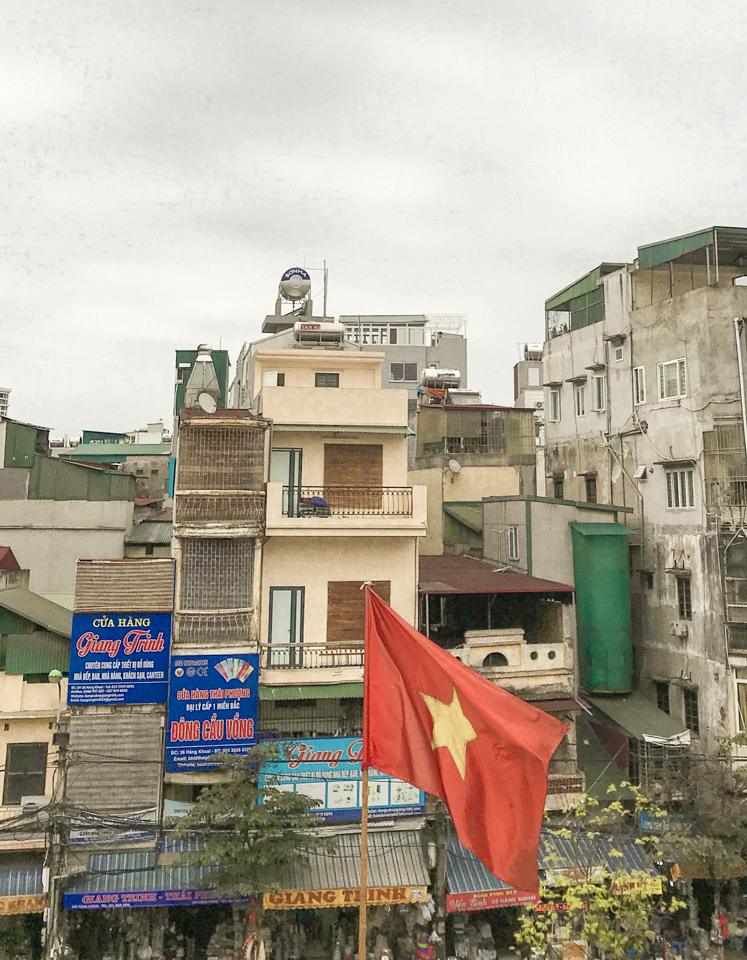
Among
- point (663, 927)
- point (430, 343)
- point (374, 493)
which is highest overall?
point (430, 343)

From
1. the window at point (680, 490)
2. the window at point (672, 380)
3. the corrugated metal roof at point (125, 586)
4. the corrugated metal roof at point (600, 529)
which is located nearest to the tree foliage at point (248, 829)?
the corrugated metal roof at point (125, 586)

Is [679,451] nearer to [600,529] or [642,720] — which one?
[600,529]

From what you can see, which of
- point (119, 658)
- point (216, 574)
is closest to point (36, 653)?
point (119, 658)

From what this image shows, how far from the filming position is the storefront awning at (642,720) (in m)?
23.0

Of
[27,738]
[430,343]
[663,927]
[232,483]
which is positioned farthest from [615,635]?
[430,343]

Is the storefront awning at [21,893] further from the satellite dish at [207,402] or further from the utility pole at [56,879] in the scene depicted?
the satellite dish at [207,402]

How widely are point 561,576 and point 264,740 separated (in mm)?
11699

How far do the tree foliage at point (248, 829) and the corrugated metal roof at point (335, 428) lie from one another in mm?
8992

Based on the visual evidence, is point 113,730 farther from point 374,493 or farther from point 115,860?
point 374,493

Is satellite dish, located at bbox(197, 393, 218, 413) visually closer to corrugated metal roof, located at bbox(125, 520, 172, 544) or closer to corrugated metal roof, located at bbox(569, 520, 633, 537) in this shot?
corrugated metal roof, located at bbox(125, 520, 172, 544)

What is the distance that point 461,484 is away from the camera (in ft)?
113

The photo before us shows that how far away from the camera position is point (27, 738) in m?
20.0

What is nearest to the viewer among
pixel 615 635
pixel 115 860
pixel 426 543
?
pixel 115 860

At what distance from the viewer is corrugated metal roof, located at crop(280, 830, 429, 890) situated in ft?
63.3
